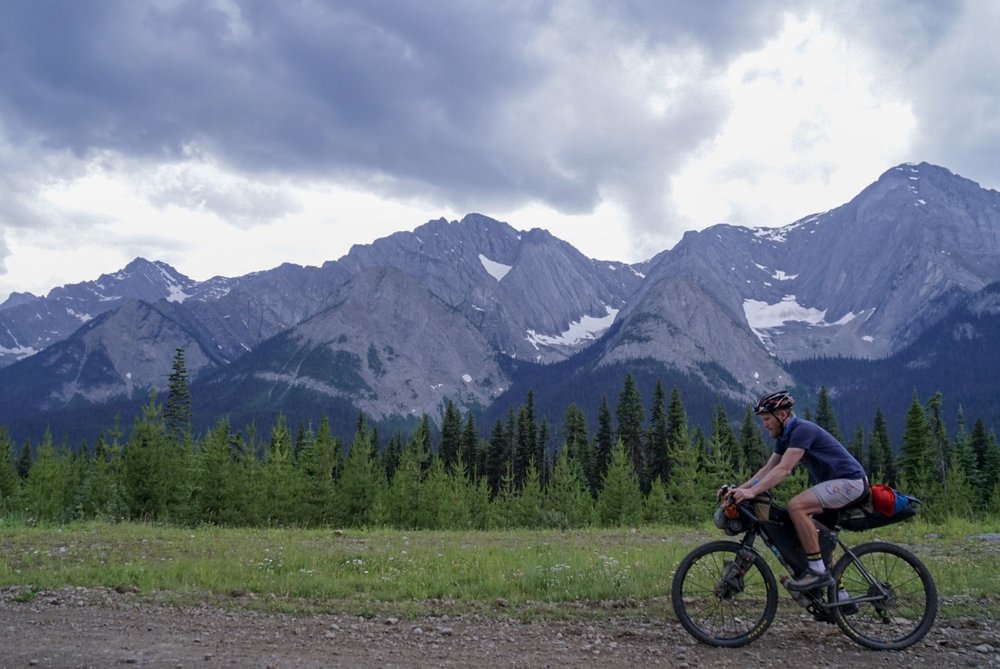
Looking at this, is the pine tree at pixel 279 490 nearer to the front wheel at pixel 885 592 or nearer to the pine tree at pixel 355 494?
the pine tree at pixel 355 494

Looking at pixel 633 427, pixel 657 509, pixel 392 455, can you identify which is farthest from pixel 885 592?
pixel 392 455

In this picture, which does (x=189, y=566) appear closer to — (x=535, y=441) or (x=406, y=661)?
(x=406, y=661)

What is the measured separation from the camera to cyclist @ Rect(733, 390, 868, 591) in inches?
316

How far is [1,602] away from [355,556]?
5.97 metres

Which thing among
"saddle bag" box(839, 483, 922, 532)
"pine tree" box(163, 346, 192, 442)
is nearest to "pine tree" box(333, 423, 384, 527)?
"pine tree" box(163, 346, 192, 442)

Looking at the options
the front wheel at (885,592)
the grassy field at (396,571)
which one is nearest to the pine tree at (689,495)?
the grassy field at (396,571)

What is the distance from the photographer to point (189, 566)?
12391mm

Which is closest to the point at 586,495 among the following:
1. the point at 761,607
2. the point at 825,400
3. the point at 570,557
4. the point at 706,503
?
the point at 706,503

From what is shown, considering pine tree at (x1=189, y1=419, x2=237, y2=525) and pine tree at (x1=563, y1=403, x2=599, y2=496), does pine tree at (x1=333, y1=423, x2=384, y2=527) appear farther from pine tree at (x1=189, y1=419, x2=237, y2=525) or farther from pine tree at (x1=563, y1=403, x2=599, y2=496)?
pine tree at (x1=563, y1=403, x2=599, y2=496)

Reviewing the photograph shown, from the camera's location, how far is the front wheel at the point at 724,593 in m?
8.20

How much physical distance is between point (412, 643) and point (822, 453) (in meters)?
5.60

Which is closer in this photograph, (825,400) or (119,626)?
(119,626)

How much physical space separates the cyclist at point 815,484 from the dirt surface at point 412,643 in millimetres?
970

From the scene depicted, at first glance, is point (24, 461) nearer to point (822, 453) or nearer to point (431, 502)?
point (431, 502)
